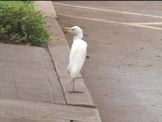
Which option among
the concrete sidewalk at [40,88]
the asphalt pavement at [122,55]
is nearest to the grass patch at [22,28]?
the concrete sidewalk at [40,88]

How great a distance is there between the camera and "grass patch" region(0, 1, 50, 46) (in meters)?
10.3

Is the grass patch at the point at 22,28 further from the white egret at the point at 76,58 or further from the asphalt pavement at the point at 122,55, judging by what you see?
the white egret at the point at 76,58

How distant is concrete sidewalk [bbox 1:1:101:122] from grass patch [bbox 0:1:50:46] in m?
0.30

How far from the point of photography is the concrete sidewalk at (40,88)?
657 centimetres

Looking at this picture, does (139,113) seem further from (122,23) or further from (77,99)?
(122,23)

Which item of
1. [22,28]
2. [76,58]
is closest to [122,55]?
[22,28]

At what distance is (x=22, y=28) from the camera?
1048 centimetres

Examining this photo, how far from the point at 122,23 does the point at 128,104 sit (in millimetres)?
5735

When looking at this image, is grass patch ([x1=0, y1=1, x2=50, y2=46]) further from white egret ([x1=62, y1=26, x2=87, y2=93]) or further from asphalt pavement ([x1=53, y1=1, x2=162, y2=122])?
white egret ([x1=62, y1=26, x2=87, y2=93])

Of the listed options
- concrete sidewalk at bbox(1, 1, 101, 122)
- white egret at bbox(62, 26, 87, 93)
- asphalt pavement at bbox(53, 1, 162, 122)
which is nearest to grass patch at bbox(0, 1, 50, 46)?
concrete sidewalk at bbox(1, 1, 101, 122)

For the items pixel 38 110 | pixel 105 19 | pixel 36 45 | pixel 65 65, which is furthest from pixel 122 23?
pixel 38 110

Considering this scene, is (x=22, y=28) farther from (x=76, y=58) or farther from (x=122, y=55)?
(x=76, y=58)

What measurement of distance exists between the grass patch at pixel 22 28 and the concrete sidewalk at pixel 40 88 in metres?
0.30

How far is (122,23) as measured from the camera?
13062 millimetres
